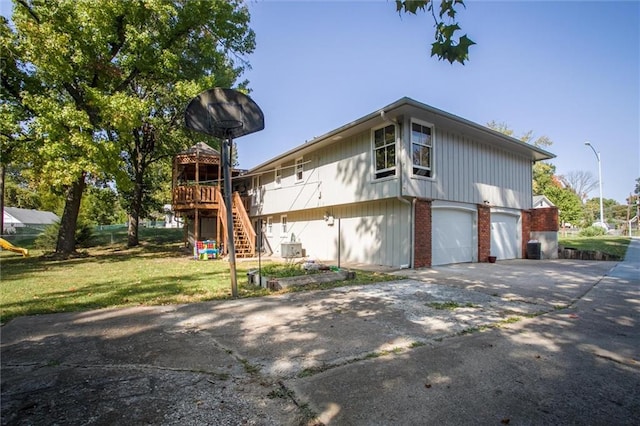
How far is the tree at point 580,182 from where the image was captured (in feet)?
180

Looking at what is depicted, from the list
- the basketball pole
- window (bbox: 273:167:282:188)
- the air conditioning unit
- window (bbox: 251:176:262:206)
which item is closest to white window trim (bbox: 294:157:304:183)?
window (bbox: 273:167:282:188)

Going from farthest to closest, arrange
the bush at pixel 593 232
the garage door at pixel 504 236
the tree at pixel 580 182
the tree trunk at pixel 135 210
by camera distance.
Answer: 1. the tree at pixel 580 182
2. the bush at pixel 593 232
3. the tree trunk at pixel 135 210
4. the garage door at pixel 504 236

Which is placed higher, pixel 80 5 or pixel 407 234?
pixel 80 5

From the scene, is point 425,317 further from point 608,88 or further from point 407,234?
point 608,88

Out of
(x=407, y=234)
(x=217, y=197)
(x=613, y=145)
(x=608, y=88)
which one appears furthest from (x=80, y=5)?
(x=613, y=145)

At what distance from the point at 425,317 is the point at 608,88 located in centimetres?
1662

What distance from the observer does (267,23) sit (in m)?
10.9

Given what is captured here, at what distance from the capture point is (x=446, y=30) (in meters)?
3.17

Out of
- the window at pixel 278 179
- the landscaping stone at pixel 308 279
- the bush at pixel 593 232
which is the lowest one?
the landscaping stone at pixel 308 279

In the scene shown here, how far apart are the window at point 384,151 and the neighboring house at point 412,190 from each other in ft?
0.11

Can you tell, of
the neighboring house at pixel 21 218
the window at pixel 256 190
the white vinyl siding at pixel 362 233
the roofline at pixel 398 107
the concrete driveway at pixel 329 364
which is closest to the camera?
the concrete driveway at pixel 329 364

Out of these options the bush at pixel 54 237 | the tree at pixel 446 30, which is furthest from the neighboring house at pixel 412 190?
the bush at pixel 54 237

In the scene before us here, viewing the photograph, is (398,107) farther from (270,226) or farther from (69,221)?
(69,221)

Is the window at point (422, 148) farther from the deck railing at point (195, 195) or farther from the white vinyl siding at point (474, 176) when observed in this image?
the deck railing at point (195, 195)
